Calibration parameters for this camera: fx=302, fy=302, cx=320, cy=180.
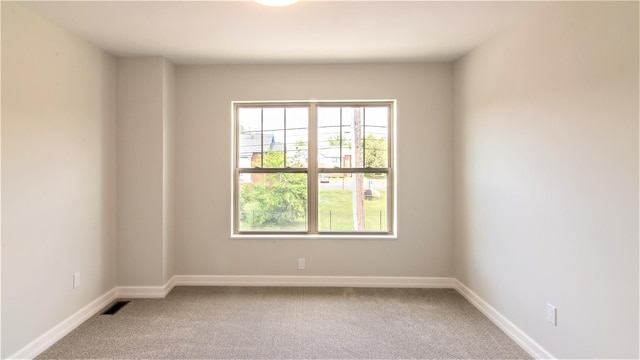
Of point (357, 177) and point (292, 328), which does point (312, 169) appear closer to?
point (357, 177)

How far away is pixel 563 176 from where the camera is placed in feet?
6.27

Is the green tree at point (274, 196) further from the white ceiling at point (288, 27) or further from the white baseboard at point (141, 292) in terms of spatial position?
the white ceiling at point (288, 27)

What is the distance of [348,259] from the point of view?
337 cm

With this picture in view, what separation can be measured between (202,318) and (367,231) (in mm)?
1891

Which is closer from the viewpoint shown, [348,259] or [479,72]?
[479,72]

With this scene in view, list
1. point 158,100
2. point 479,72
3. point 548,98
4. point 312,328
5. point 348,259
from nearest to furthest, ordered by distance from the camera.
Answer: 1. point 548,98
2. point 312,328
3. point 479,72
4. point 158,100
5. point 348,259

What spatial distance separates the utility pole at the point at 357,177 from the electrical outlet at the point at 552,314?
1825 millimetres

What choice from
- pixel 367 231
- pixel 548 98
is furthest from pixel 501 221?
pixel 367 231

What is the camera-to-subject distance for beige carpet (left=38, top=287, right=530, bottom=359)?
219cm

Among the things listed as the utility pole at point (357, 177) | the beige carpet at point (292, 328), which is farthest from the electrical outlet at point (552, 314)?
the utility pole at point (357, 177)

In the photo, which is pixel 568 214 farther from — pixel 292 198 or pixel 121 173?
pixel 121 173

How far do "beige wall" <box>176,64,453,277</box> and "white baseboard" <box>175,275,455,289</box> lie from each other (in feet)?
0.19

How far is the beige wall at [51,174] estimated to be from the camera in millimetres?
2010

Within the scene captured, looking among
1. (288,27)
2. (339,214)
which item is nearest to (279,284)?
(339,214)
